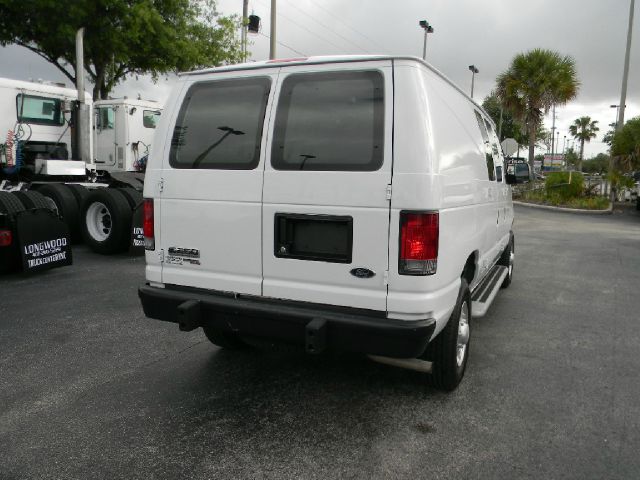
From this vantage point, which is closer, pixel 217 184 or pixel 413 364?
pixel 217 184

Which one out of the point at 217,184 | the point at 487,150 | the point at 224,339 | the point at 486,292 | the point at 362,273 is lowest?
the point at 224,339

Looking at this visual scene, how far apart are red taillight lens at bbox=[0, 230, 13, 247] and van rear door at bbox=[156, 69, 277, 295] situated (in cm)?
431

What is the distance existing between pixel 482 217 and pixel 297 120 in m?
1.92

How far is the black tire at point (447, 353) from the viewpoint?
11.8 ft

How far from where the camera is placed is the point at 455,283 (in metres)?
3.55

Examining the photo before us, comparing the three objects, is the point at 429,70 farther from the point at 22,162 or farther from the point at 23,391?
the point at 22,162

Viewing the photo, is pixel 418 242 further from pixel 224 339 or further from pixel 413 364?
pixel 224 339

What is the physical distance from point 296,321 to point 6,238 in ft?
17.7

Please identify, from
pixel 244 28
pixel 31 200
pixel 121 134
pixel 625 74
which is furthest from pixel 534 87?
pixel 31 200

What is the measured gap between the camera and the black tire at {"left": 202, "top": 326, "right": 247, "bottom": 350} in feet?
14.5

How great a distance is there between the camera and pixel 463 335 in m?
3.99

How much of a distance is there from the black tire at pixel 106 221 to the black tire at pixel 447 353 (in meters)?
6.44

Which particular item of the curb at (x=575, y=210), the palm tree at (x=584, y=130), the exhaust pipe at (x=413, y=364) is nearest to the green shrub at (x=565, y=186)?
the curb at (x=575, y=210)

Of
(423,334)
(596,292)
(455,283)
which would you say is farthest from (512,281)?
(423,334)
